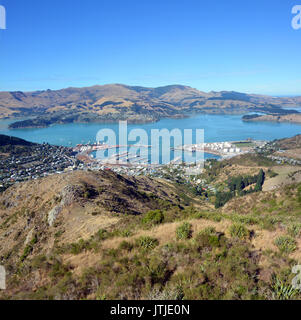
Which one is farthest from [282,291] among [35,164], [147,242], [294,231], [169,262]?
[35,164]

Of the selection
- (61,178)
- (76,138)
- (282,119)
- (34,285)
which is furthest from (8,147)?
(282,119)

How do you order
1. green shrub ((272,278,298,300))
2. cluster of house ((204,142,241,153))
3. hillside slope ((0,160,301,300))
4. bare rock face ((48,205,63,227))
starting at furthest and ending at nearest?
cluster of house ((204,142,241,153)) → bare rock face ((48,205,63,227)) → hillside slope ((0,160,301,300)) → green shrub ((272,278,298,300))

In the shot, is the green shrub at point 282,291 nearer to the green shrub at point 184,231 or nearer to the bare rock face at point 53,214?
the green shrub at point 184,231

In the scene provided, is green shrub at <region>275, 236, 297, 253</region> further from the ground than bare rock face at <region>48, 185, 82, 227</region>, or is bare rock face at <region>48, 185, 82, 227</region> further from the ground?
green shrub at <region>275, 236, 297, 253</region>

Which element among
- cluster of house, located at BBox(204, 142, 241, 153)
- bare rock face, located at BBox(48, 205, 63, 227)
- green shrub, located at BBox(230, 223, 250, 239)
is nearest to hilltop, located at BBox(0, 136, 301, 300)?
green shrub, located at BBox(230, 223, 250, 239)

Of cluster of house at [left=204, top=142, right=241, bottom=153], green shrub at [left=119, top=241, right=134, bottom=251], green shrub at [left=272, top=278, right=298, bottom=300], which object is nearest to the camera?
green shrub at [left=272, top=278, right=298, bottom=300]

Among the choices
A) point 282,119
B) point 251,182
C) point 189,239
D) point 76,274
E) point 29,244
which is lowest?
point 251,182

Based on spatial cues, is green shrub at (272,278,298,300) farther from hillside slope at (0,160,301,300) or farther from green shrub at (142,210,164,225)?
green shrub at (142,210,164,225)

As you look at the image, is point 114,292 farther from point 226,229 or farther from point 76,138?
point 76,138
